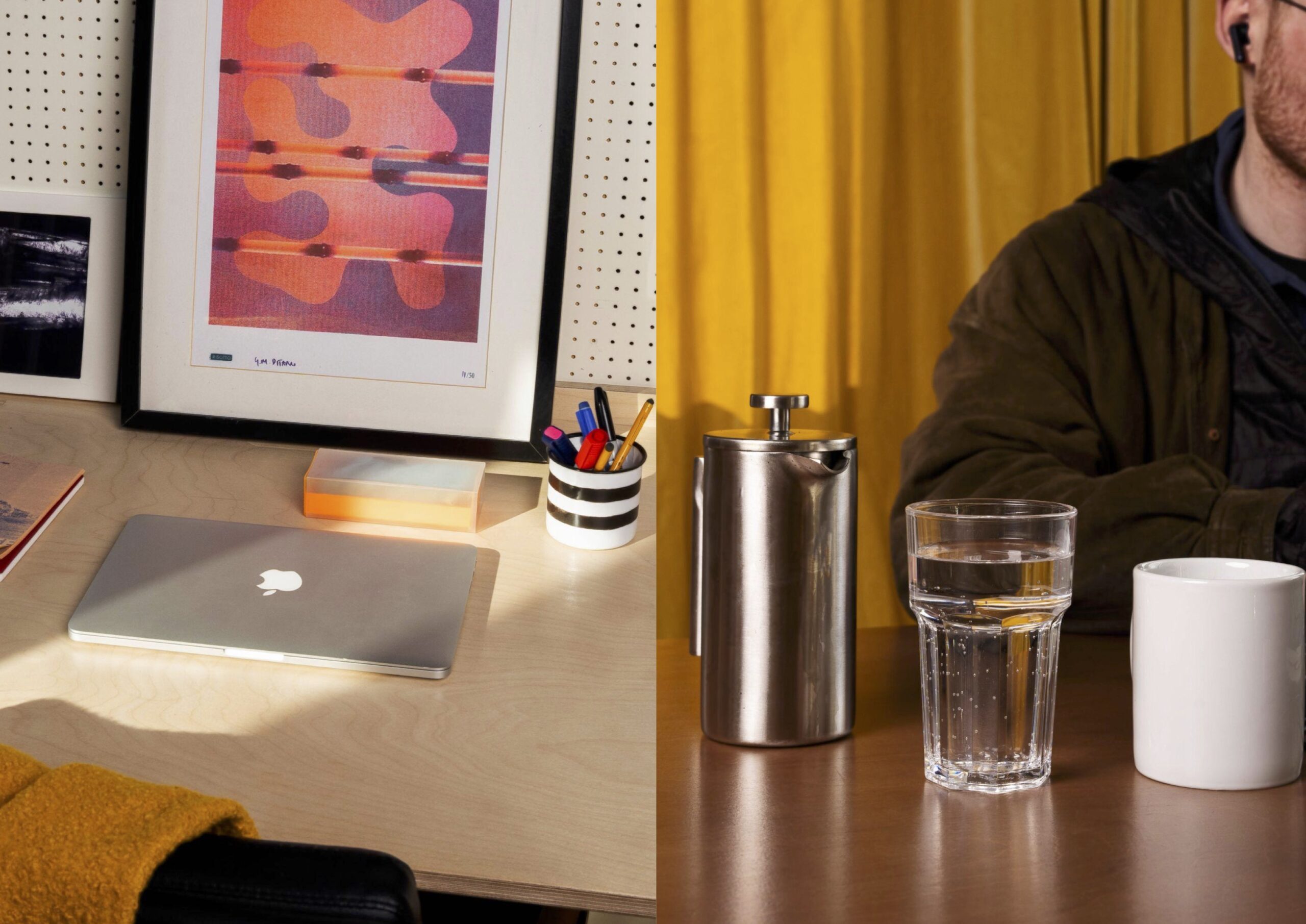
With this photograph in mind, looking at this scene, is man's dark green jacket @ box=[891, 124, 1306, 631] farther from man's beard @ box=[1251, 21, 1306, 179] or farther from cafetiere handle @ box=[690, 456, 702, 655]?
cafetiere handle @ box=[690, 456, 702, 655]

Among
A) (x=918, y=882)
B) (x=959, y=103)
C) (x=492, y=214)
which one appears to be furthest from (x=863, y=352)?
(x=918, y=882)

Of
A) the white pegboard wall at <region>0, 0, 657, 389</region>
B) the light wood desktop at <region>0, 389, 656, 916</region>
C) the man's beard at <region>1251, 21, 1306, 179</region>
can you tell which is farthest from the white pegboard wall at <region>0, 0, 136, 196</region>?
the man's beard at <region>1251, 21, 1306, 179</region>

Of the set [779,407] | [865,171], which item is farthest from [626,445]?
[865,171]

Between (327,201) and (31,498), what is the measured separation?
348 millimetres

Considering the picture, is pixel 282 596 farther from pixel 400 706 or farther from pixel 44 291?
pixel 44 291

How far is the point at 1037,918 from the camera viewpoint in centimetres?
47

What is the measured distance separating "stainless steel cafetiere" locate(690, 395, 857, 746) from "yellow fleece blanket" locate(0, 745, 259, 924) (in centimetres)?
30

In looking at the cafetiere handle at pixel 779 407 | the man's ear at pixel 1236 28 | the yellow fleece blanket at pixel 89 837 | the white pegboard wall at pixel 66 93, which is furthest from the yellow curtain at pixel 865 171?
the yellow fleece blanket at pixel 89 837

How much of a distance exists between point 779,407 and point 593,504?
0.25 m

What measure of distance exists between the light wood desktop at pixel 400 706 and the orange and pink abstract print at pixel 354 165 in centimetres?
15

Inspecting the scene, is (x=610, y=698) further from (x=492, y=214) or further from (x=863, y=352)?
(x=863, y=352)

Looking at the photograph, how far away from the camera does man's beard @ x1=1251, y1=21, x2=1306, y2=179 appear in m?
1.52

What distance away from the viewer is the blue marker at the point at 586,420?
91 cm

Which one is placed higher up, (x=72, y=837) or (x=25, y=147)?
(x=25, y=147)
